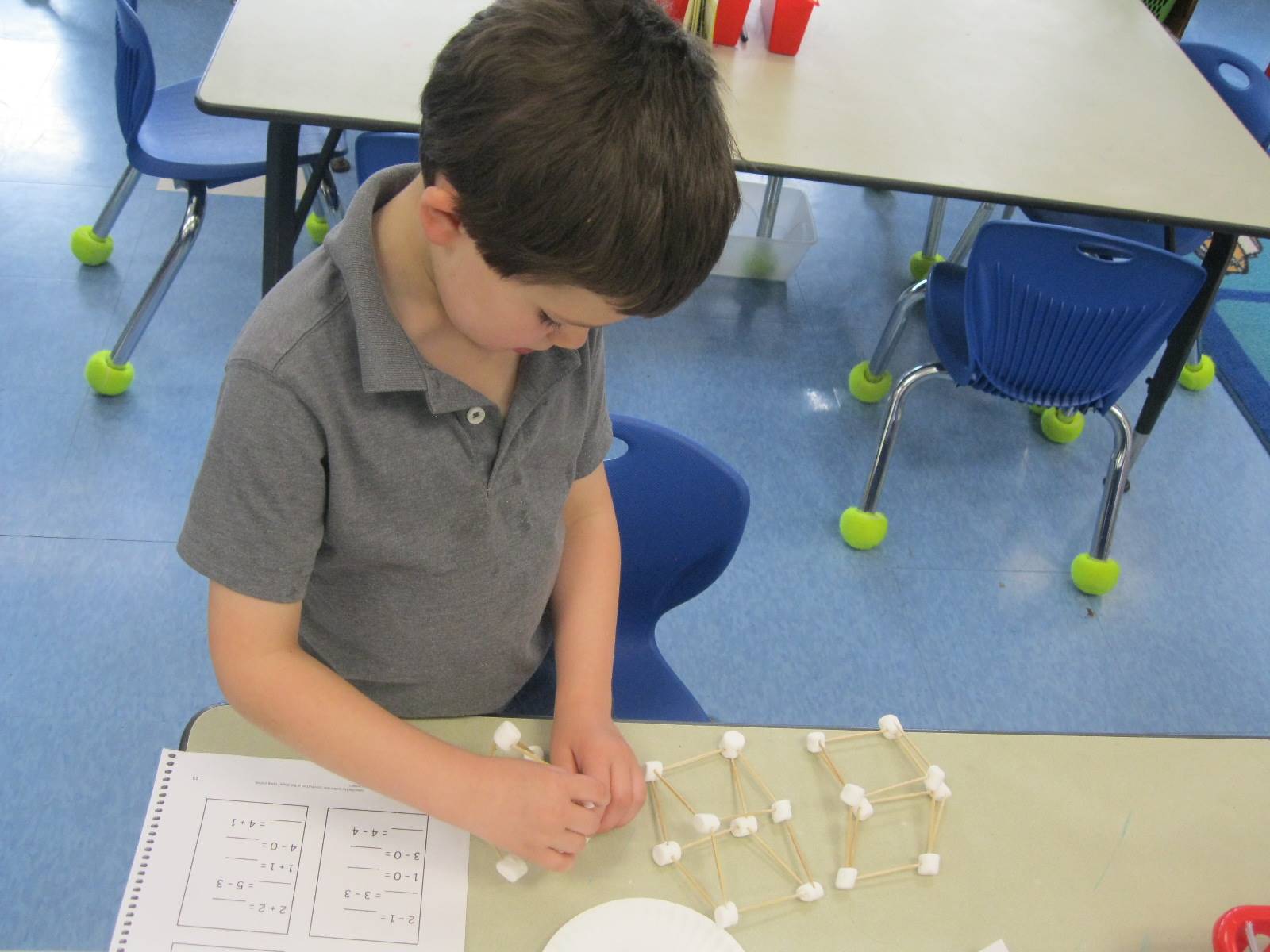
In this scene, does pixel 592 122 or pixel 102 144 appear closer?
pixel 592 122

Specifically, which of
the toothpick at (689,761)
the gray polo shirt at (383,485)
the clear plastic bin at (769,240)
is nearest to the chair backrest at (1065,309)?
the clear plastic bin at (769,240)

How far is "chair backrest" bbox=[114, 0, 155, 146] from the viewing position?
166 centimetres

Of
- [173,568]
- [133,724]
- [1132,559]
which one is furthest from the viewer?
[1132,559]

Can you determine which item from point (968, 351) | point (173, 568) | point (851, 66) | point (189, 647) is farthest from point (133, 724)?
point (851, 66)

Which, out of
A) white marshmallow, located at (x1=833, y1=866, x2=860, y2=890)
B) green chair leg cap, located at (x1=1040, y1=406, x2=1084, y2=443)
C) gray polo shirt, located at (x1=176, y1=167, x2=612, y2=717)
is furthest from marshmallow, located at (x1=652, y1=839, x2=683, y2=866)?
green chair leg cap, located at (x1=1040, y1=406, x2=1084, y2=443)

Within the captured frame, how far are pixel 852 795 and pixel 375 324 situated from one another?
1.64 ft

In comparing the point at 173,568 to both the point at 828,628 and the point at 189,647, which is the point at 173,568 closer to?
the point at 189,647

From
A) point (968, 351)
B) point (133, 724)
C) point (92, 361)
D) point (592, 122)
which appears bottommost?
point (133, 724)

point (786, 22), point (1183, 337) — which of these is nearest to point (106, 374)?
point (786, 22)

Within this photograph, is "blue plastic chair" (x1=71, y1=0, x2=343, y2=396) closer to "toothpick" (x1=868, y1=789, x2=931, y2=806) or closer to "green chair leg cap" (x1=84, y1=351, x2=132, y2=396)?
"green chair leg cap" (x1=84, y1=351, x2=132, y2=396)

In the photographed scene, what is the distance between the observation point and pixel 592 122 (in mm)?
547

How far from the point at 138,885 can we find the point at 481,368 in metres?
0.43

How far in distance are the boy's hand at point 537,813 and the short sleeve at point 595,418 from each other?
286 mm

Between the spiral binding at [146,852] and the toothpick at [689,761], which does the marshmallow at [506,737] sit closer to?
the toothpick at [689,761]
